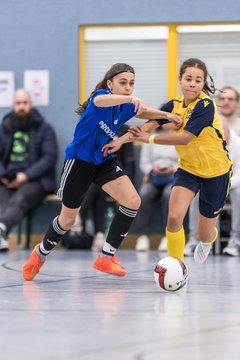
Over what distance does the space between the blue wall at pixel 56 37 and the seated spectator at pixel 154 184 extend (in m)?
1.33

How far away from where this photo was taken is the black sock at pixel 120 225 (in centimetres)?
709

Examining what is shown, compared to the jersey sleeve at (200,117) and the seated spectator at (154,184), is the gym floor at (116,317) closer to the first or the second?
the jersey sleeve at (200,117)

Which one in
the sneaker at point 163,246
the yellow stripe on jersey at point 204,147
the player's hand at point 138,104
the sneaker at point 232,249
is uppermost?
the player's hand at point 138,104

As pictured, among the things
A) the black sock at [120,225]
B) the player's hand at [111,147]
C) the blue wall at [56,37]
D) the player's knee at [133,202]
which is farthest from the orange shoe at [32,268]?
the blue wall at [56,37]

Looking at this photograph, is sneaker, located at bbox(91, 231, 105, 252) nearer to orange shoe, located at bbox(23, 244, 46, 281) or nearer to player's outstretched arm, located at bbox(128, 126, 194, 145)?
orange shoe, located at bbox(23, 244, 46, 281)

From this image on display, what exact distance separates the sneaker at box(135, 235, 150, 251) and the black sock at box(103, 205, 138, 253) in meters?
3.70

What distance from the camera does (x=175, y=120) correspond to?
6723 mm

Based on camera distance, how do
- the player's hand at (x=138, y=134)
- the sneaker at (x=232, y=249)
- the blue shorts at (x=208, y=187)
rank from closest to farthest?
the player's hand at (x=138, y=134) → the blue shorts at (x=208, y=187) → the sneaker at (x=232, y=249)

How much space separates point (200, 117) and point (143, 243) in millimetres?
4312

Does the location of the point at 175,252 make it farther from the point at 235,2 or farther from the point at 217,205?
the point at 235,2

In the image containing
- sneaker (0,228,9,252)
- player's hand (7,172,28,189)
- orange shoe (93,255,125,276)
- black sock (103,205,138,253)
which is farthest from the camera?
player's hand (7,172,28,189)

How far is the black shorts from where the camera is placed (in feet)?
22.7

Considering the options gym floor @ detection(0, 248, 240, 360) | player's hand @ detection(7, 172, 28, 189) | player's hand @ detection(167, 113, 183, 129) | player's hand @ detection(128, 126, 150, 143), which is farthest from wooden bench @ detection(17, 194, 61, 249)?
player's hand @ detection(128, 126, 150, 143)

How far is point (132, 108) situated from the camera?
694 cm
